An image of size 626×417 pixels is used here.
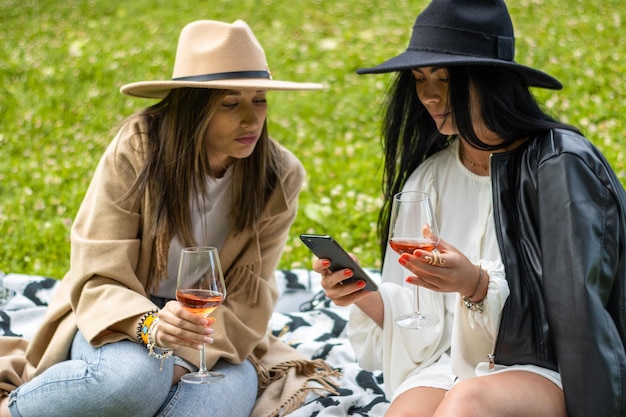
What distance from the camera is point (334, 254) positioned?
3.12 m

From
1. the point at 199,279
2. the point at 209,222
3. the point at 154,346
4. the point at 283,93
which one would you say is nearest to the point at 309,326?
the point at 209,222

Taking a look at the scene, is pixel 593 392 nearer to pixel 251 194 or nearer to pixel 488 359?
pixel 488 359

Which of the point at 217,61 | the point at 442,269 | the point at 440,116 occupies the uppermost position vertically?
the point at 217,61

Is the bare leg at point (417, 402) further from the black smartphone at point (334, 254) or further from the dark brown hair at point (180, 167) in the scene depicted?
the dark brown hair at point (180, 167)

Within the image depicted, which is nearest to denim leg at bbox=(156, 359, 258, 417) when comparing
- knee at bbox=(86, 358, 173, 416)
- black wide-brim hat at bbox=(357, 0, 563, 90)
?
knee at bbox=(86, 358, 173, 416)

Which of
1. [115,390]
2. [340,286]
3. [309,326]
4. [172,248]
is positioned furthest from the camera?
[309,326]

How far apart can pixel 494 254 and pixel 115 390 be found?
1.50 meters

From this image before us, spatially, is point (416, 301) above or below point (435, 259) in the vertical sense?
below

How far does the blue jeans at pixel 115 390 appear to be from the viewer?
134 inches

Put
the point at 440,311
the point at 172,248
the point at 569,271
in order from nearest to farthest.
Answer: the point at 569,271 < the point at 440,311 < the point at 172,248

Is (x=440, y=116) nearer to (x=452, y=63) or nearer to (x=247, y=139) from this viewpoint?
(x=452, y=63)

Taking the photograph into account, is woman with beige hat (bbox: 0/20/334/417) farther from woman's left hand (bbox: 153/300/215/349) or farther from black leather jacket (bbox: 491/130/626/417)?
black leather jacket (bbox: 491/130/626/417)

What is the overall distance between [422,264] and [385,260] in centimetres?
86

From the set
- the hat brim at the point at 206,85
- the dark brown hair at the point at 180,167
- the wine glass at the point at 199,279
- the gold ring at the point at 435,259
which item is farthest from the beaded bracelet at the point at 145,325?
the gold ring at the point at 435,259
